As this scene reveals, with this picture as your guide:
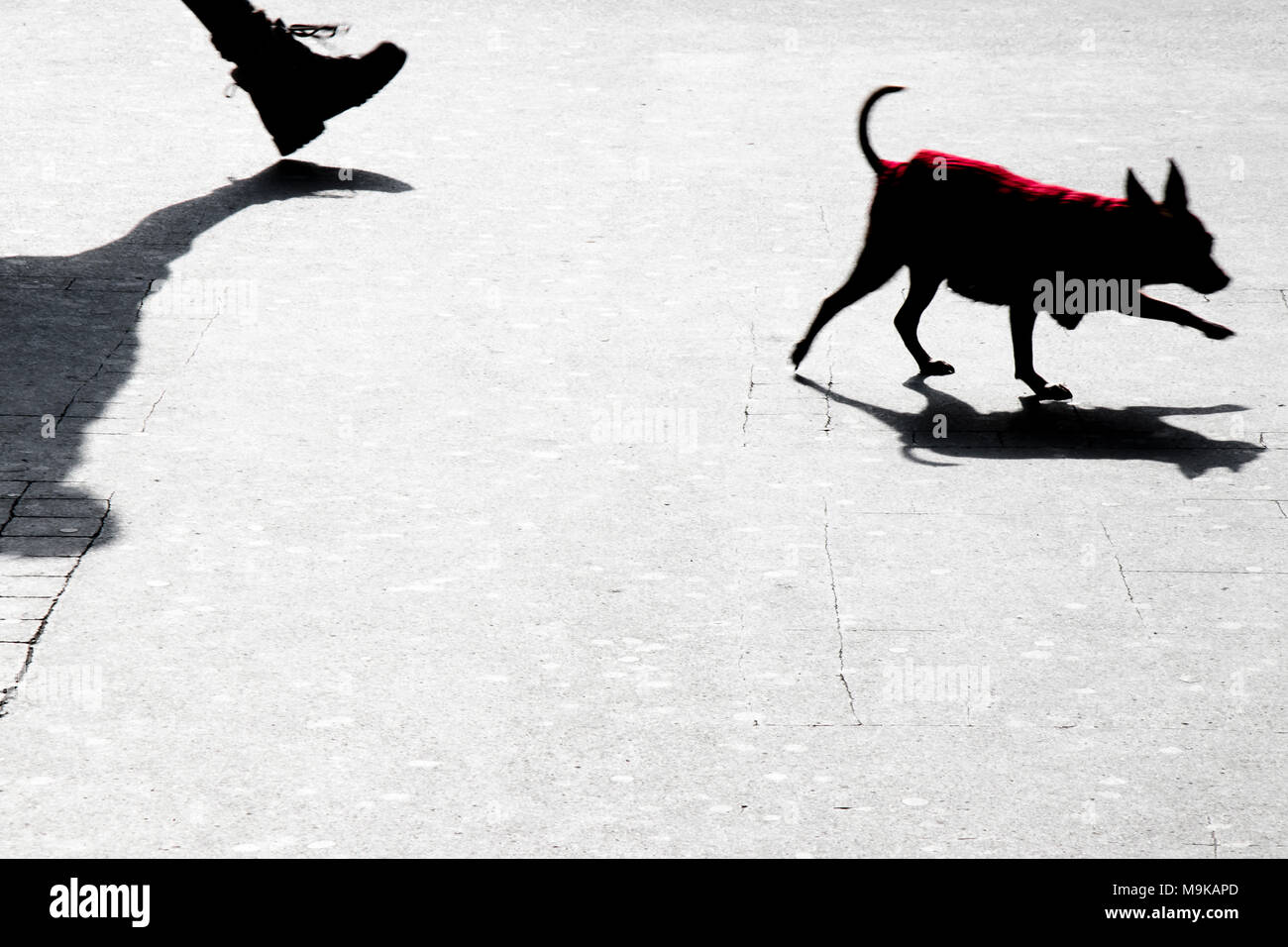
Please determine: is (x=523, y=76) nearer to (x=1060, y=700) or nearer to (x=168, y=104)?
(x=168, y=104)

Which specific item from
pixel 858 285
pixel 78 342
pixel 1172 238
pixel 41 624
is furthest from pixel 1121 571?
pixel 78 342

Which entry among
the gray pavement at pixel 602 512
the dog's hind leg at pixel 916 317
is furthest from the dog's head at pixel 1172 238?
the dog's hind leg at pixel 916 317

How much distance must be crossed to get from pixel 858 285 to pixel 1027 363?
0.94 metres

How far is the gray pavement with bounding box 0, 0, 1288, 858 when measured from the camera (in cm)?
504

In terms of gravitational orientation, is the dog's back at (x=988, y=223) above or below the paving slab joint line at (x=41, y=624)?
above

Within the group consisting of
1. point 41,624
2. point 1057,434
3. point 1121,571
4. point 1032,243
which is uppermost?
point 1032,243

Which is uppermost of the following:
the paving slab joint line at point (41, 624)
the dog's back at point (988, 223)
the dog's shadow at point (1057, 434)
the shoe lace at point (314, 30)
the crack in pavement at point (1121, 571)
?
the dog's back at point (988, 223)

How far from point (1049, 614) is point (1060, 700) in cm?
65

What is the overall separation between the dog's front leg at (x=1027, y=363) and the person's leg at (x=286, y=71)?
19.6 feet

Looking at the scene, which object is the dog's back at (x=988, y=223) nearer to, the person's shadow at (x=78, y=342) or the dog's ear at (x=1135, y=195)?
the dog's ear at (x=1135, y=195)

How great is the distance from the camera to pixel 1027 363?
805 cm

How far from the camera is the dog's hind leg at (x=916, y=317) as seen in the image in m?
8.18

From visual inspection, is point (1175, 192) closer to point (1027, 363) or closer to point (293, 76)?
point (1027, 363)

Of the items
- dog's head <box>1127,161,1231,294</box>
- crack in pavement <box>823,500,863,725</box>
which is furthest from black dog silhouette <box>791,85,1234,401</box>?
crack in pavement <box>823,500,863,725</box>
